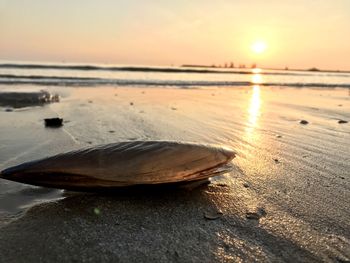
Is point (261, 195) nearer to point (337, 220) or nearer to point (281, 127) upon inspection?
point (337, 220)

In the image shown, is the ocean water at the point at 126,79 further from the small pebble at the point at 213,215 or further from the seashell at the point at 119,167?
the small pebble at the point at 213,215

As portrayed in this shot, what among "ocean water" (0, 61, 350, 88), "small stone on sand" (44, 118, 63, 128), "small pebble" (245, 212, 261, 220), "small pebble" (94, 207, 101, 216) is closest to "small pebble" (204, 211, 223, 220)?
"small pebble" (245, 212, 261, 220)

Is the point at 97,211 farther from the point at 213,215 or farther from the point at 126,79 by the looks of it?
the point at 126,79

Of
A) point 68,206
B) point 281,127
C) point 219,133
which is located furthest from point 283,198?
point 281,127

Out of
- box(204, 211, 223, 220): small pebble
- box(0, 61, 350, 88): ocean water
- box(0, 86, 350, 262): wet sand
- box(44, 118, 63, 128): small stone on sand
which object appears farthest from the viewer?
box(0, 61, 350, 88): ocean water

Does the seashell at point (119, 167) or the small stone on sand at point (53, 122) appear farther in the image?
the small stone on sand at point (53, 122)

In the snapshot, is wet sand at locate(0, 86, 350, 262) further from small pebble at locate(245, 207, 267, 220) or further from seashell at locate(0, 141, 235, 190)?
seashell at locate(0, 141, 235, 190)

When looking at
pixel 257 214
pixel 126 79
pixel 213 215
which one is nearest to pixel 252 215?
pixel 257 214

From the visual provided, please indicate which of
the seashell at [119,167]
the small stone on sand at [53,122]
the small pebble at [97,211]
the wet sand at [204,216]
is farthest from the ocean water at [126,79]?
the small pebble at [97,211]
